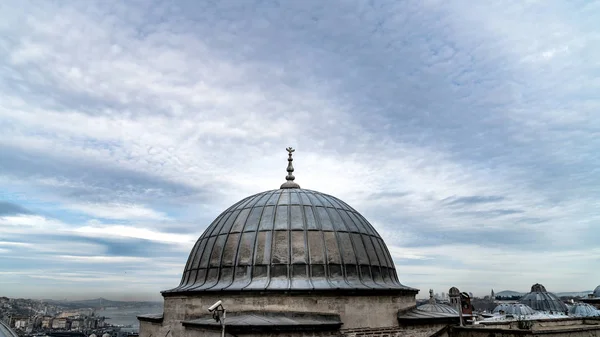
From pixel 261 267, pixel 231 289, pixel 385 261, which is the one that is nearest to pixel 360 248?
pixel 385 261

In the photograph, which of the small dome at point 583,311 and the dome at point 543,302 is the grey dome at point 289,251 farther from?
the dome at point 543,302

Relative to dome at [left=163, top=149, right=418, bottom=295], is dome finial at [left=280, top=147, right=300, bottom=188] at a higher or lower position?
higher

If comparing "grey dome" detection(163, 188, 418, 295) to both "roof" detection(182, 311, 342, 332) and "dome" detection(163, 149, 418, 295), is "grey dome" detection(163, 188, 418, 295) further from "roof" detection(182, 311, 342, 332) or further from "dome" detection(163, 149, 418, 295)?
"roof" detection(182, 311, 342, 332)

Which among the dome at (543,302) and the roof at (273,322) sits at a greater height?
the roof at (273,322)

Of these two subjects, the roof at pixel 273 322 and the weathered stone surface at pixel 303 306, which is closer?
the roof at pixel 273 322

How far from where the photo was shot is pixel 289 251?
15.9 meters

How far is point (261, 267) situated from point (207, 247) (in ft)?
11.8

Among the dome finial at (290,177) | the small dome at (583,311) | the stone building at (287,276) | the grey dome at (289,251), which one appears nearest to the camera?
the stone building at (287,276)

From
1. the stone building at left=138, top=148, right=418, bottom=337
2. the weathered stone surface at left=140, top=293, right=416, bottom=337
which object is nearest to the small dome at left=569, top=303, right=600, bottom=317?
the stone building at left=138, top=148, right=418, bottom=337

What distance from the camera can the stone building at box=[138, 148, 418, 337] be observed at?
47.2ft

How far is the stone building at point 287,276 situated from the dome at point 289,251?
4 centimetres

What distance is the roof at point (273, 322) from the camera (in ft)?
41.9

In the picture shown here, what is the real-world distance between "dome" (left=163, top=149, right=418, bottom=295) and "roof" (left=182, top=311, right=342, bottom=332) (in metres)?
0.92

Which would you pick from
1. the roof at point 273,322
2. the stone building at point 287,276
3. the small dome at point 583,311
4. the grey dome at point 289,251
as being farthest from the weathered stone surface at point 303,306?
the small dome at point 583,311
